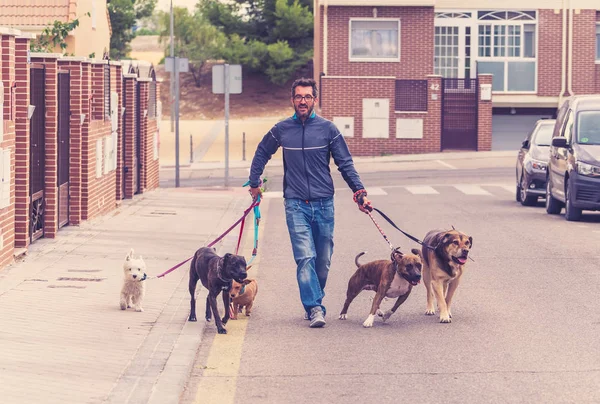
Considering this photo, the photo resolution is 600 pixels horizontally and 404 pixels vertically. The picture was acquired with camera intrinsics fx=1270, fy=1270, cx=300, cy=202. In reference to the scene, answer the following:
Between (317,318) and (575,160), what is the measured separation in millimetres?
10242

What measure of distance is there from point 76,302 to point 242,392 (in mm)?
3612

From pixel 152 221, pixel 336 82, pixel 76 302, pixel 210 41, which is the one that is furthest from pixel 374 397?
pixel 210 41

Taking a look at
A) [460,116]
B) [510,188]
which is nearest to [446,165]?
[460,116]

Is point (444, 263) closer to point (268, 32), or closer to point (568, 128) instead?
point (568, 128)

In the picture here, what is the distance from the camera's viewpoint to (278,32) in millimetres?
71250

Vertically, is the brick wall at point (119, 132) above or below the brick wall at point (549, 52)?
below

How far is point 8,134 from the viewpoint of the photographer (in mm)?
13305

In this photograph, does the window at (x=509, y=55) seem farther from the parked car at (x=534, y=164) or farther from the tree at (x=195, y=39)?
the tree at (x=195, y=39)

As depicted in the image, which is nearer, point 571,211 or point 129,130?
point 571,211

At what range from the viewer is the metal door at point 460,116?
144 feet

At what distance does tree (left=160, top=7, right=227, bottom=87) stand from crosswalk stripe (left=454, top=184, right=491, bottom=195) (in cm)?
4332

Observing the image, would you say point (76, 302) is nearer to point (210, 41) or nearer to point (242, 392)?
point (242, 392)

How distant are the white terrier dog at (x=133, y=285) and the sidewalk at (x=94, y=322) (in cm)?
9

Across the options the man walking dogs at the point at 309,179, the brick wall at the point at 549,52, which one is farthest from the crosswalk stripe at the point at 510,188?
the brick wall at the point at 549,52
